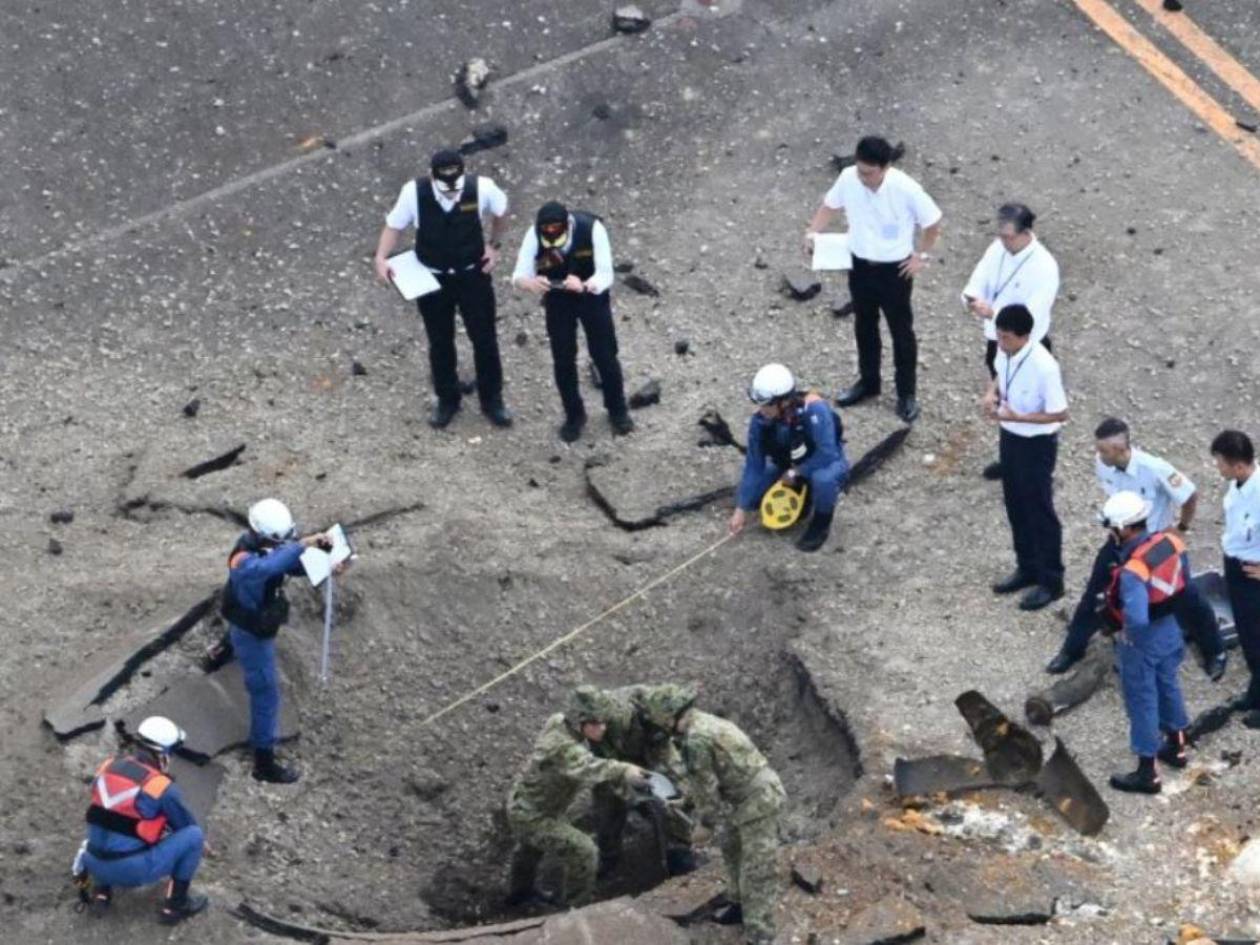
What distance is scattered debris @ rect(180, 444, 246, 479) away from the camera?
15.9m

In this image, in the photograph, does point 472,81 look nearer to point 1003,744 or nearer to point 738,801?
point 1003,744

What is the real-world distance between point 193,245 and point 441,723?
4.71m

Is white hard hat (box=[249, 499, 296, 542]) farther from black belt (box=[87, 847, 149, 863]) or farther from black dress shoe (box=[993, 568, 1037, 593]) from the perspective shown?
black dress shoe (box=[993, 568, 1037, 593])

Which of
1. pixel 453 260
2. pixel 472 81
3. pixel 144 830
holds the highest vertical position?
pixel 453 260

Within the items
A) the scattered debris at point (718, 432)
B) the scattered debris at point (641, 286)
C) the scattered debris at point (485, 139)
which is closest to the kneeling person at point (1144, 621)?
the scattered debris at point (718, 432)

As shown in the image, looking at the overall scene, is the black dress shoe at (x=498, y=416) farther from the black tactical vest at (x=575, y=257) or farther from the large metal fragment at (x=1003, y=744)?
the large metal fragment at (x=1003, y=744)

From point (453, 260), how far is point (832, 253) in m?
2.20

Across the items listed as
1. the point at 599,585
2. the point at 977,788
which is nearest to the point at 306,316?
the point at 599,585

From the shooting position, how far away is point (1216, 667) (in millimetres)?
13797

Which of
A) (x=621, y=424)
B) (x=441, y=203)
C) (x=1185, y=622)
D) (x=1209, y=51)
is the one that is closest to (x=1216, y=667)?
(x=1185, y=622)

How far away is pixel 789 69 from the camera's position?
748 inches

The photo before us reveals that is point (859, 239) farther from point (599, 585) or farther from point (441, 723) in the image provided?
point (441, 723)

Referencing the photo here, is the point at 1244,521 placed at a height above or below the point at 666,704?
above

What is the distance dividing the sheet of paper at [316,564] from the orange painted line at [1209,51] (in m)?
8.23
